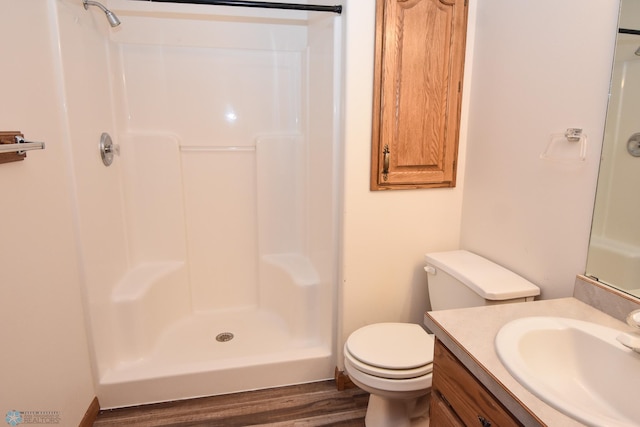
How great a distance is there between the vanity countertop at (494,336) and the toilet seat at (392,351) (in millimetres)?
417

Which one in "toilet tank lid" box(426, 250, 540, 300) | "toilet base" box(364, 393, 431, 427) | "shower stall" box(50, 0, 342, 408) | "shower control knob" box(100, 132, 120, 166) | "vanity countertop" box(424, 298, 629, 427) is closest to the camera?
"vanity countertop" box(424, 298, 629, 427)

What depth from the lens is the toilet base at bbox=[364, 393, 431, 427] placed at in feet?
5.22

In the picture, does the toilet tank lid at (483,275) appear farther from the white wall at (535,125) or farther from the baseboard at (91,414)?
the baseboard at (91,414)

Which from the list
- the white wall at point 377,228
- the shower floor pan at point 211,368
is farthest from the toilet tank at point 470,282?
the shower floor pan at point 211,368

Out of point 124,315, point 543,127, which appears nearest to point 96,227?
point 124,315

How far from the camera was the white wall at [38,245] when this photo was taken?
1186mm

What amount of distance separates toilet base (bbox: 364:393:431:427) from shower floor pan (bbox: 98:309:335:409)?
408 millimetres

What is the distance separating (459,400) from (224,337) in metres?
1.75

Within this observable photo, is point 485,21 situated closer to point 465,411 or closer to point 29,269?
point 465,411

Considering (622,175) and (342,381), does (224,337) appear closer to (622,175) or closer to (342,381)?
(342,381)

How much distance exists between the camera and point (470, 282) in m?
1.48

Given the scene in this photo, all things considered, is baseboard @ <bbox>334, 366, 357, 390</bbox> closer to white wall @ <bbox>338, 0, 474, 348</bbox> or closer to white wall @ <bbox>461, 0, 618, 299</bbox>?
white wall @ <bbox>338, 0, 474, 348</bbox>

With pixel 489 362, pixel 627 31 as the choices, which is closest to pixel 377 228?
pixel 489 362

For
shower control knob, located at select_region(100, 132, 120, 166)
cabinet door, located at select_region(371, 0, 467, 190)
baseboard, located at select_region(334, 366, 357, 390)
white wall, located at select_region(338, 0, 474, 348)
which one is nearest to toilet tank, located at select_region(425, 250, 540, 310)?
white wall, located at select_region(338, 0, 474, 348)
